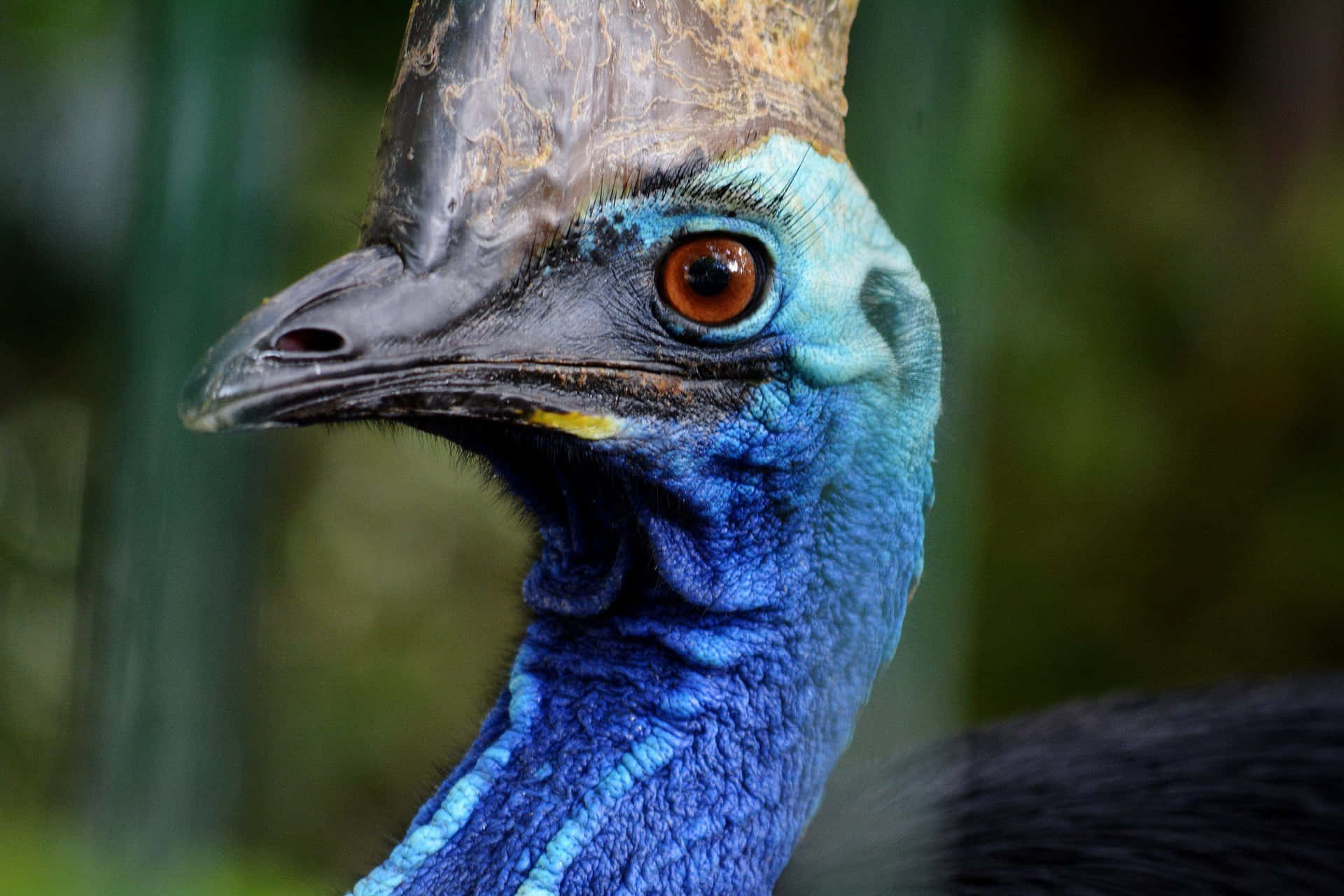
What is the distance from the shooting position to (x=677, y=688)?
54.8 inches

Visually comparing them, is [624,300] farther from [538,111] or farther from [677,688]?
[677,688]

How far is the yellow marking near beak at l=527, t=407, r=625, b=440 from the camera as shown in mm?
1297

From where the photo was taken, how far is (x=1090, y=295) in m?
3.61

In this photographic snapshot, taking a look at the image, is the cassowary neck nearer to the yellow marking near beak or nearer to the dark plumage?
the yellow marking near beak

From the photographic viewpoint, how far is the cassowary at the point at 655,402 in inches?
47.4

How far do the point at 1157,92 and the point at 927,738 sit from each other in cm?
264

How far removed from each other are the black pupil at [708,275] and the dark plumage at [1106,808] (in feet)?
2.06

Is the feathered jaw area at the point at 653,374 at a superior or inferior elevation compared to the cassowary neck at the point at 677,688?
superior

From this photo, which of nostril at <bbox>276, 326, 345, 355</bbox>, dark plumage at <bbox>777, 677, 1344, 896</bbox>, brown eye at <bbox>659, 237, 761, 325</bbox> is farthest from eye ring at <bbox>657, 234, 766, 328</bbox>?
dark plumage at <bbox>777, 677, 1344, 896</bbox>

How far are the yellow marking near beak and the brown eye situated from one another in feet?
0.39

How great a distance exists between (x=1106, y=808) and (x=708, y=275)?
0.86 m

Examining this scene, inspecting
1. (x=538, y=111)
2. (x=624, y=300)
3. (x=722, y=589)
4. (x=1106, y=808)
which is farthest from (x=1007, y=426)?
(x=538, y=111)

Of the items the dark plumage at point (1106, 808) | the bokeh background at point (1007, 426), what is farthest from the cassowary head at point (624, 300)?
the bokeh background at point (1007, 426)

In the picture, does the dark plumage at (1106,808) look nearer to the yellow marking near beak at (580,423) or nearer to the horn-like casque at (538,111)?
the yellow marking near beak at (580,423)
